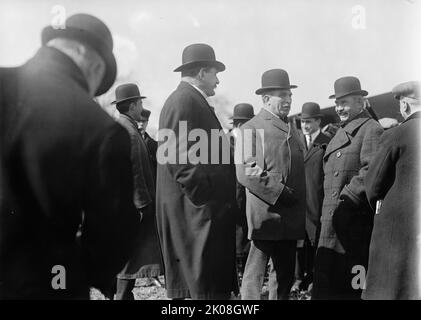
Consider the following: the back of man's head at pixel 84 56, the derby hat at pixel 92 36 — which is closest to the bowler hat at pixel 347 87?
the derby hat at pixel 92 36

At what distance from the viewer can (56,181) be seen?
2031 millimetres

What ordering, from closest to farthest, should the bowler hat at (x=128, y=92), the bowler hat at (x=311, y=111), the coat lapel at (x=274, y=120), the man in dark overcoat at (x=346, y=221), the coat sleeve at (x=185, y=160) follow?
the coat sleeve at (x=185, y=160)
the man in dark overcoat at (x=346, y=221)
the coat lapel at (x=274, y=120)
the bowler hat at (x=128, y=92)
the bowler hat at (x=311, y=111)

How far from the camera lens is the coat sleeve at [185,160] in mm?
3508

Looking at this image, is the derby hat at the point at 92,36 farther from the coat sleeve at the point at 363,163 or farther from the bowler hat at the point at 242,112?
the bowler hat at the point at 242,112

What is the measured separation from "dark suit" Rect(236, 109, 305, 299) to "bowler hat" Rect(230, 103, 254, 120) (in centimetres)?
166

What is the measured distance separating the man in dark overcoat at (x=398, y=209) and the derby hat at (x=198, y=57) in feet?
4.12

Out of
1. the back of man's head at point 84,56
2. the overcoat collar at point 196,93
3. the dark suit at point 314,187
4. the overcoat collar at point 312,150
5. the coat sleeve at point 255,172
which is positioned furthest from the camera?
the overcoat collar at point 312,150

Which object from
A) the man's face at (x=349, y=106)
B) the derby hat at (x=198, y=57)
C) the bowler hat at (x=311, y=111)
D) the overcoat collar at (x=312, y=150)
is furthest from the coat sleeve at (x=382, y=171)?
the bowler hat at (x=311, y=111)

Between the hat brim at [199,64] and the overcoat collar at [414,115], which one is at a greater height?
the hat brim at [199,64]

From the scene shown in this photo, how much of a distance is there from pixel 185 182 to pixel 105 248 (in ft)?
4.46

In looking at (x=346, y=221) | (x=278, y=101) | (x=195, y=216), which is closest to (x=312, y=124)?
(x=278, y=101)

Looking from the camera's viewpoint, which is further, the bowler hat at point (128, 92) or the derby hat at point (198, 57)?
the bowler hat at point (128, 92)

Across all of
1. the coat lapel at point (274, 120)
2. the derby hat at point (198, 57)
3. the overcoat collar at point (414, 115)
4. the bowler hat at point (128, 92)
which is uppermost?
the derby hat at point (198, 57)
